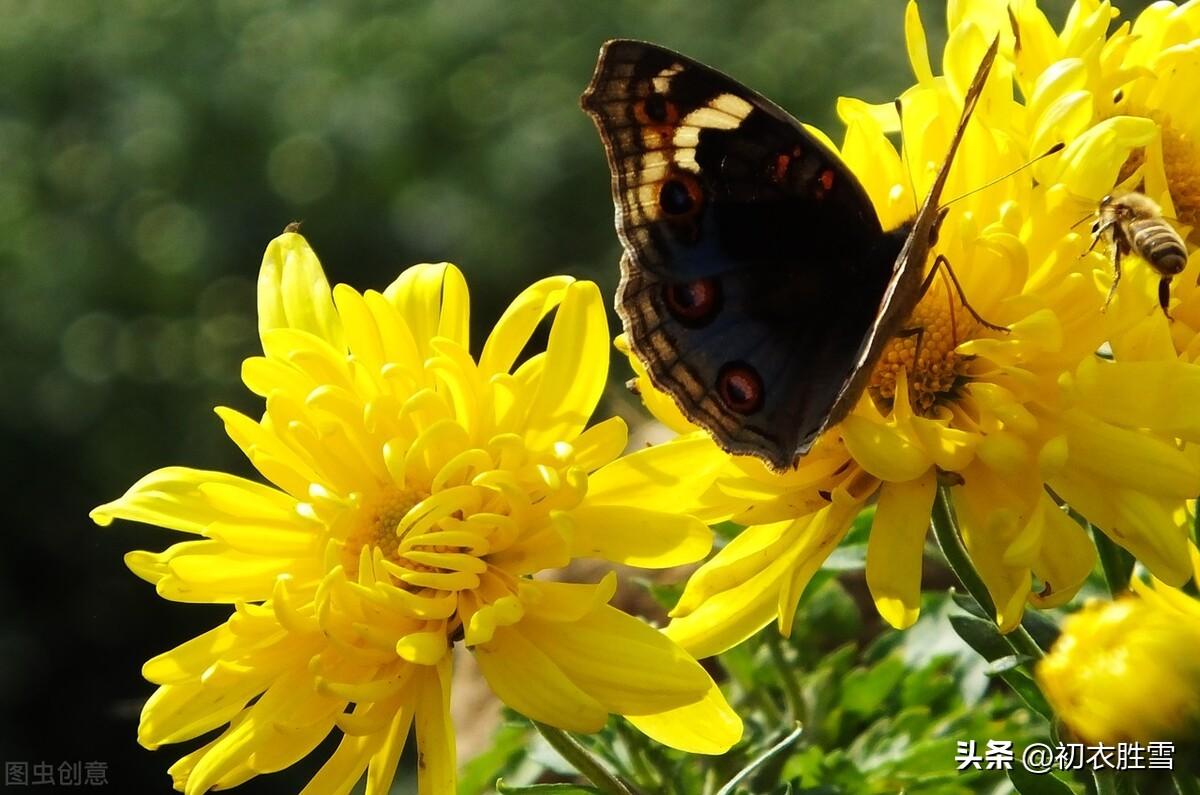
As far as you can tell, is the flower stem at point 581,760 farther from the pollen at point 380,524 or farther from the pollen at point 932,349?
the pollen at point 932,349

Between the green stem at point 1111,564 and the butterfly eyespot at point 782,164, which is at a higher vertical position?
the butterfly eyespot at point 782,164

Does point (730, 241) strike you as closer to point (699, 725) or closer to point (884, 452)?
point (884, 452)

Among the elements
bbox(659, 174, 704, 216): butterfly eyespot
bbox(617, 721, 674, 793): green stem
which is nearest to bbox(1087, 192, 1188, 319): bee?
bbox(659, 174, 704, 216): butterfly eyespot

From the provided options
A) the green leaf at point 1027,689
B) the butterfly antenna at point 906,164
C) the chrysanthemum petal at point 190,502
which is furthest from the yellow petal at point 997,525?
the chrysanthemum petal at point 190,502

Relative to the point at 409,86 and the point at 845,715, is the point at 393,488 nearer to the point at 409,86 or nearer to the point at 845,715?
the point at 845,715

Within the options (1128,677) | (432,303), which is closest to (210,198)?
(432,303)

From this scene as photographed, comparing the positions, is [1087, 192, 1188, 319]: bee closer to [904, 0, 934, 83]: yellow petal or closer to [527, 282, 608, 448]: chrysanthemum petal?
[904, 0, 934, 83]: yellow petal
